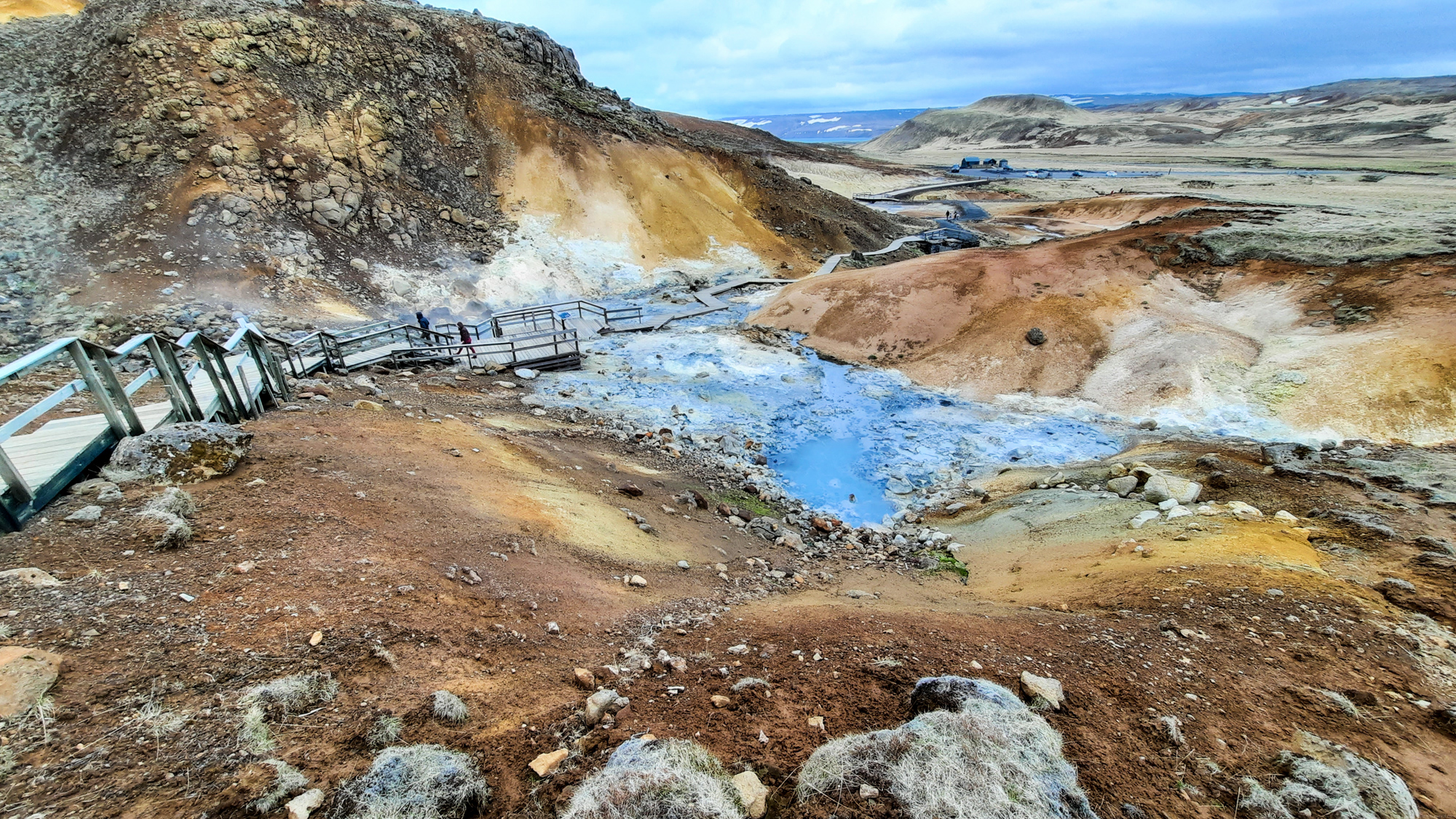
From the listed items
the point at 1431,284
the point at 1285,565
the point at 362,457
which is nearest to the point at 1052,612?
the point at 1285,565

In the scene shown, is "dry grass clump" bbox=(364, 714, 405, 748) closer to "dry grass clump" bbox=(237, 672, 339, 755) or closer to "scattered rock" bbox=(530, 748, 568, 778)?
"dry grass clump" bbox=(237, 672, 339, 755)

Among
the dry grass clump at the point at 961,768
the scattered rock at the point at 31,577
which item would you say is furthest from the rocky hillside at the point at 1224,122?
the scattered rock at the point at 31,577

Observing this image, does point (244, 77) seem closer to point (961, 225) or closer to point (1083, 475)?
point (1083, 475)

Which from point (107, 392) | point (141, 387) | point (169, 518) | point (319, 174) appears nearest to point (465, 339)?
point (141, 387)

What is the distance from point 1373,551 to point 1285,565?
1.43m

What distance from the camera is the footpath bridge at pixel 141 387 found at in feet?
14.4

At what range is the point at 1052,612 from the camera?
621 cm

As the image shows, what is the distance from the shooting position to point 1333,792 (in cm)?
353

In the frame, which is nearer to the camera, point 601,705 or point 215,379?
point 601,705

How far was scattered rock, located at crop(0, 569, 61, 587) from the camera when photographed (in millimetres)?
3613

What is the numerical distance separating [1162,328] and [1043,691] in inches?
642

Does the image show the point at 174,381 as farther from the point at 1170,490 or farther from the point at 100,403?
the point at 1170,490

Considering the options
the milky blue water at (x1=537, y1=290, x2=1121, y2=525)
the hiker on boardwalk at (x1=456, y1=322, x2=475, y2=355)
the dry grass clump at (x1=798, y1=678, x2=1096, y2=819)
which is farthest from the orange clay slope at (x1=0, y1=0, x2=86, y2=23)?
the dry grass clump at (x1=798, y1=678, x2=1096, y2=819)

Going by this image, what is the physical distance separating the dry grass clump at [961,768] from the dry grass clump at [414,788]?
68.9 inches
